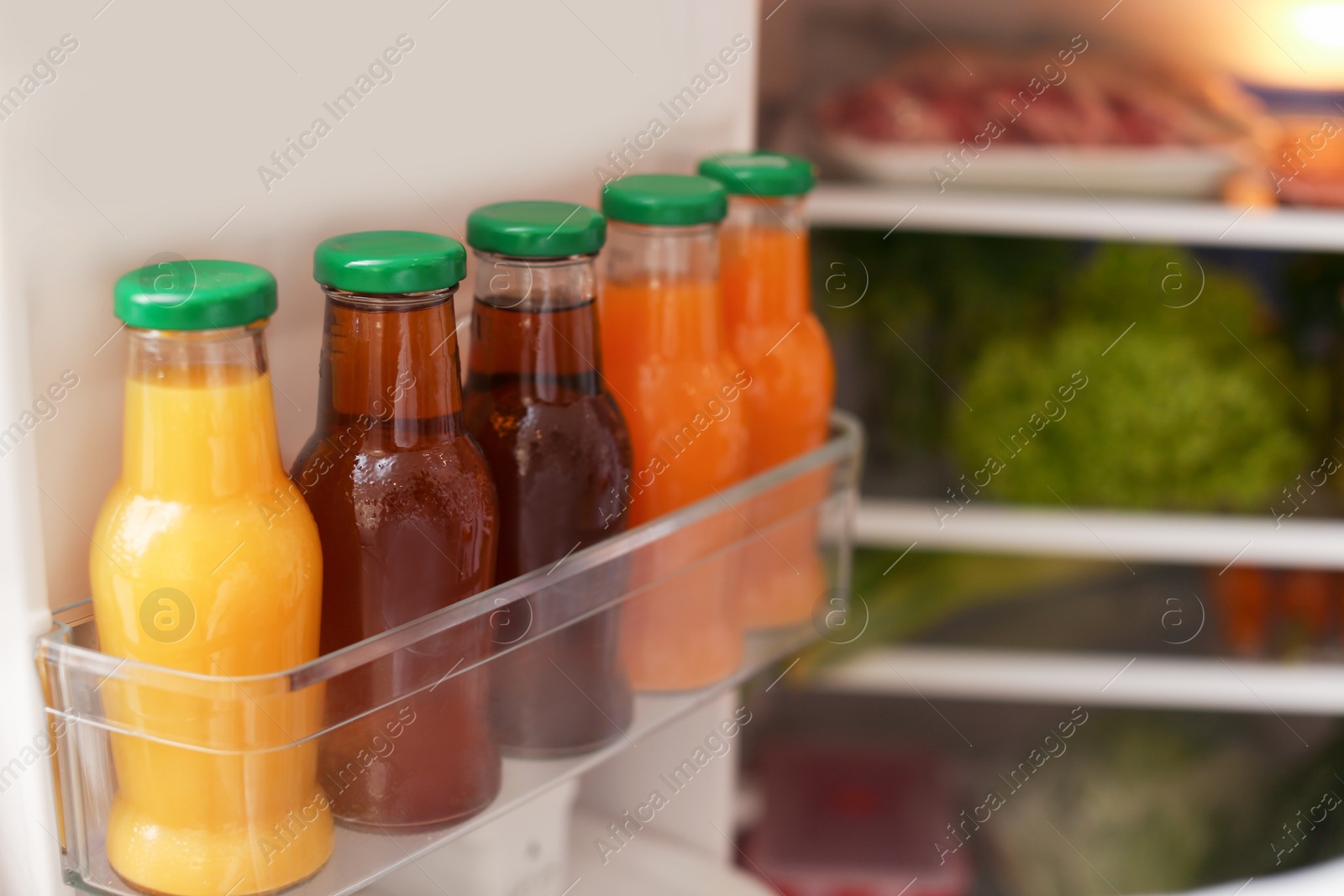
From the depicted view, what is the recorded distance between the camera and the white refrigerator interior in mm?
490

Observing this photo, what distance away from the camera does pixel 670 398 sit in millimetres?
721

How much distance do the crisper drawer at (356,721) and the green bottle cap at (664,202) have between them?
0.16 metres

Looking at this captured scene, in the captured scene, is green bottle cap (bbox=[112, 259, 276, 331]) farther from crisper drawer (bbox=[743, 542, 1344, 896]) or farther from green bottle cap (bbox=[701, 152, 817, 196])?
crisper drawer (bbox=[743, 542, 1344, 896])

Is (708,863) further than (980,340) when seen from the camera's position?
No

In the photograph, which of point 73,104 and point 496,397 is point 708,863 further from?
point 73,104

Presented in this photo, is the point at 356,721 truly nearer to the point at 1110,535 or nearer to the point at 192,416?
the point at 192,416

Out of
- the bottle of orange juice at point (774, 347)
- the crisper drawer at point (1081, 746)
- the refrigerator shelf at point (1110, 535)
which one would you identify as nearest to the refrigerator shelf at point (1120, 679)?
the crisper drawer at point (1081, 746)

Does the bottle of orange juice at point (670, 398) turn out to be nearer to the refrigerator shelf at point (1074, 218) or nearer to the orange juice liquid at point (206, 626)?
the orange juice liquid at point (206, 626)

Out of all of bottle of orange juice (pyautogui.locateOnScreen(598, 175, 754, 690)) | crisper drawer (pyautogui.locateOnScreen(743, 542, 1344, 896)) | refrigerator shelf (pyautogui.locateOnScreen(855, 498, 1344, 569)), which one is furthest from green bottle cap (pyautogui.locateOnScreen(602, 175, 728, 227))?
crisper drawer (pyautogui.locateOnScreen(743, 542, 1344, 896))

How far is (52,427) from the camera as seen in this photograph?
20.1 inches

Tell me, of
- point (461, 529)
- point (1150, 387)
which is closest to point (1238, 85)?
point (1150, 387)

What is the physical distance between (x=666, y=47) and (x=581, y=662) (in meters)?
0.39

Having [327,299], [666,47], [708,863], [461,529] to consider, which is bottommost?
[708,863]

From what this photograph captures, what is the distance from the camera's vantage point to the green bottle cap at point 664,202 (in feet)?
2.22
